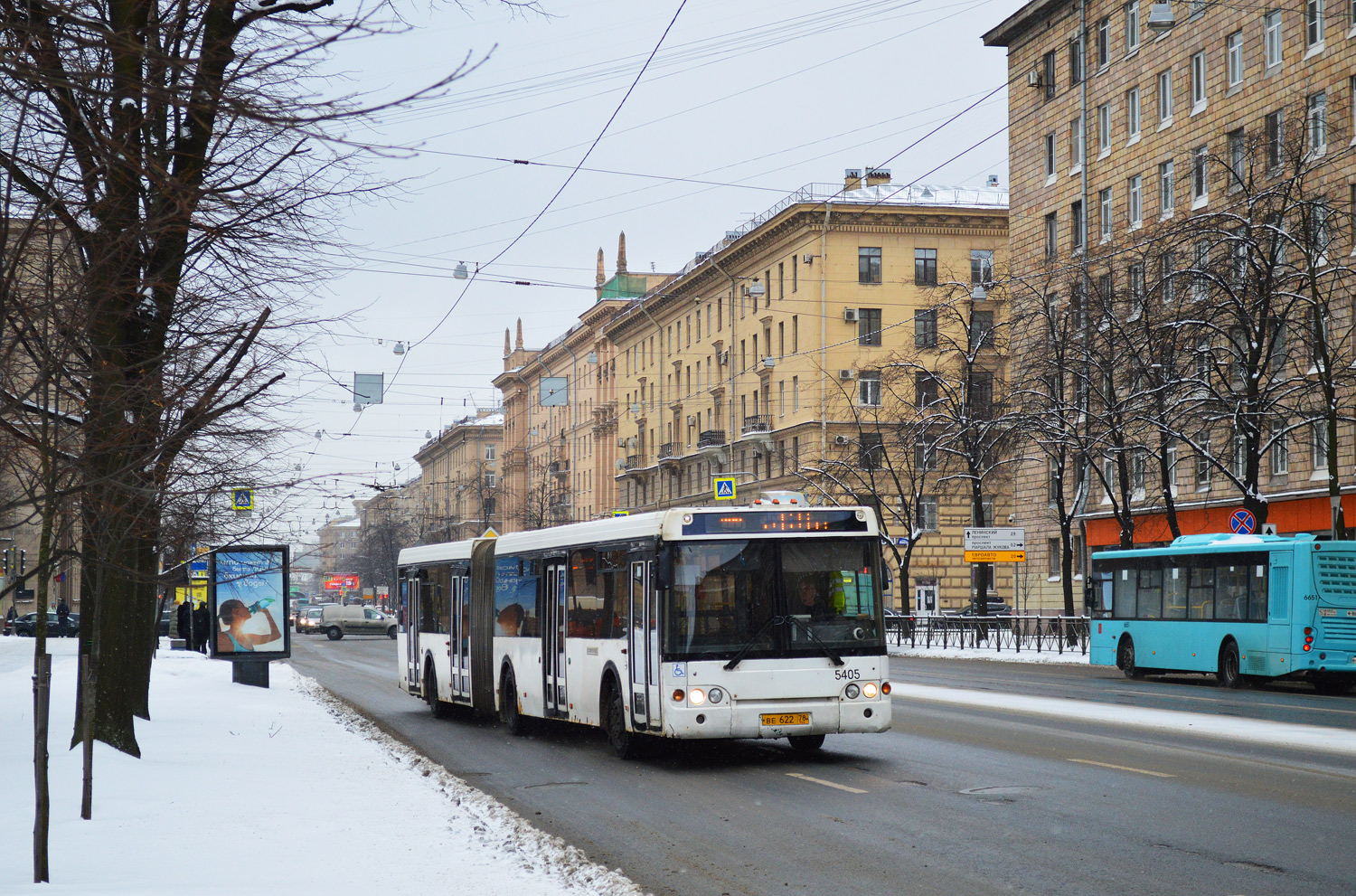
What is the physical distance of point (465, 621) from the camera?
22.9m

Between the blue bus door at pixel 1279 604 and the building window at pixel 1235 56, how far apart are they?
23088 mm

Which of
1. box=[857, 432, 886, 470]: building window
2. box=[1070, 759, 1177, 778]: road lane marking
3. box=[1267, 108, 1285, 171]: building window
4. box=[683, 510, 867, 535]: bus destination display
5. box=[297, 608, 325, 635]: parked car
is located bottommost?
box=[297, 608, 325, 635]: parked car

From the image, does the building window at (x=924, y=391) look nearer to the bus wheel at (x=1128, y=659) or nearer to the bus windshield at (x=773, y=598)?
the bus wheel at (x=1128, y=659)

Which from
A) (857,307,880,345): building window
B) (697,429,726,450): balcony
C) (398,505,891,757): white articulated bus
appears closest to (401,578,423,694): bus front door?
(398,505,891,757): white articulated bus

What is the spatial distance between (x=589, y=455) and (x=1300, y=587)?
273ft

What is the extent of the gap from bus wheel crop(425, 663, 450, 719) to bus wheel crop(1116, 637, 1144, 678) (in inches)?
598

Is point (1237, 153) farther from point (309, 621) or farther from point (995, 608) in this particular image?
point (309, 621)

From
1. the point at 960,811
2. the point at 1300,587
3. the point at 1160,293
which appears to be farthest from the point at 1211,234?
the point at 960,811

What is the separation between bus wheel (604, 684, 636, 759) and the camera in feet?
54.2

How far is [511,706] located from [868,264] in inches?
2093

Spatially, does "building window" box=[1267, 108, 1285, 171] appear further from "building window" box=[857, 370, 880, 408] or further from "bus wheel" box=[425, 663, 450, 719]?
"building window" box=[857, 370, 880, 408]

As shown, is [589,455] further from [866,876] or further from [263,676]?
[866,876]

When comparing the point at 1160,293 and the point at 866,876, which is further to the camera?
the point at 1160,293

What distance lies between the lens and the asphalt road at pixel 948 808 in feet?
29.9
